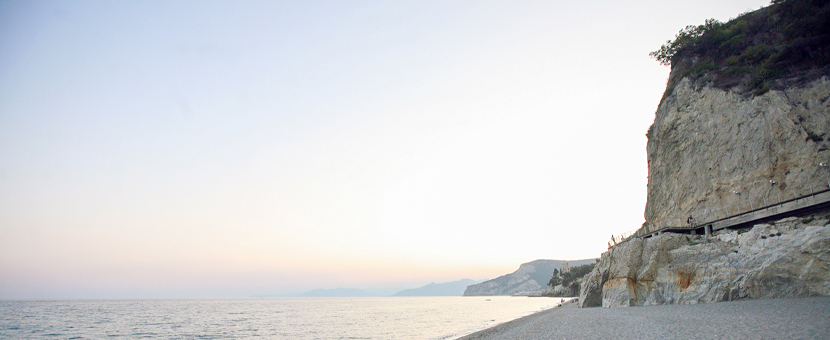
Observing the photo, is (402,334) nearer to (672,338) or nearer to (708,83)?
(672,338)

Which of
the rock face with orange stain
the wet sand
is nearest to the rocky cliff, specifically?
the rock face with orange stain

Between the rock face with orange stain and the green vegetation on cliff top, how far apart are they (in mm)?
11978

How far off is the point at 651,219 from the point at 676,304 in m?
16.2

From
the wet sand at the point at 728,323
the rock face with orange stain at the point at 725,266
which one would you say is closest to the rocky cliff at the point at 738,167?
the rock face with orange stain at the point at 725,266

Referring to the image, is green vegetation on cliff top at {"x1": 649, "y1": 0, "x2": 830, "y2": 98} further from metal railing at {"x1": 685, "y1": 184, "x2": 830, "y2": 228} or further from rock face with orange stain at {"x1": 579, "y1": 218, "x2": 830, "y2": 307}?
rock face with orange stain at {"x1": 579, "y1": 218, "x2": 830, "y2": 307}

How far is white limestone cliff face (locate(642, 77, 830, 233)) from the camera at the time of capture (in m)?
23.4

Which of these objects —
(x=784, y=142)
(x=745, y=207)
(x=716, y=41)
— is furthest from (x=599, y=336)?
(x=716, y=41)

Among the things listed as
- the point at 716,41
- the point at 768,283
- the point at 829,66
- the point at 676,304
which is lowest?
the point at 676,304

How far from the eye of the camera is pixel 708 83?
31.1m

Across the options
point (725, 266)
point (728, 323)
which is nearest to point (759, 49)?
point (725, 266)

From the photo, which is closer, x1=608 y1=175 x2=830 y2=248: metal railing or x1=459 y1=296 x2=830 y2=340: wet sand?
x1=459 y1=296 x2=830 y2=340: wet sand

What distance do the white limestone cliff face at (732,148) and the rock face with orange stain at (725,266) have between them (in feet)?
12.4

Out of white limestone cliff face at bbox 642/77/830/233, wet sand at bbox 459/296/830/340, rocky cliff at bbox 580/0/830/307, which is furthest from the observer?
white limestone cliff face at bbox 642/77/830/233

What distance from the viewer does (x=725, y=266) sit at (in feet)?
70.7
